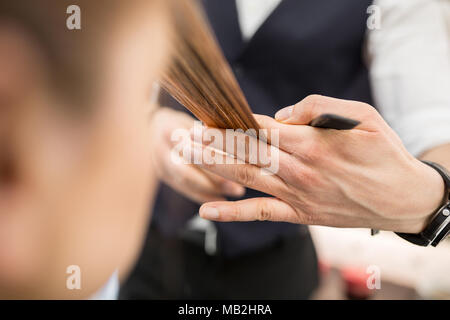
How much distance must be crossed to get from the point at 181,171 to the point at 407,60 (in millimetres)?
354

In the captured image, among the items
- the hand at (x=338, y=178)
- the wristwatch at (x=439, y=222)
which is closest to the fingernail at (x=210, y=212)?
the hand at (x=338, y=178)

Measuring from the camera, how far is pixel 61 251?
319mm

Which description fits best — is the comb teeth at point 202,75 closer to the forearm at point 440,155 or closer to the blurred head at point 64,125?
the blurred head at point 64,125

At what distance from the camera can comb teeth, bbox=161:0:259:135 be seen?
184 mm

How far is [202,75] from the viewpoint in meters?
0.22

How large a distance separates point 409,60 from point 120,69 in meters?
0.35

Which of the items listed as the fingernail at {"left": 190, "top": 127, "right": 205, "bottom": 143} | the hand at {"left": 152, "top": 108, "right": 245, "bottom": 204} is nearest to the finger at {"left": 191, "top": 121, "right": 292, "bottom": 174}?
the fingernail at {"left": 190, "top": 127, "right": 205, "bottom": 143}

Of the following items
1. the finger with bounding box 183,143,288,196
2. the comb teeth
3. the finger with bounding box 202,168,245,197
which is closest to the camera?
the comb teeth

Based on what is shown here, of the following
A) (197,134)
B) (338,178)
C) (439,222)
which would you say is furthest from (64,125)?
(439,222)

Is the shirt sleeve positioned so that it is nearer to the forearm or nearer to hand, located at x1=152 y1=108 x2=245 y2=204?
the forearm

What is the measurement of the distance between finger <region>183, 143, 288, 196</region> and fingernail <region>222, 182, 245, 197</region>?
0.51ft

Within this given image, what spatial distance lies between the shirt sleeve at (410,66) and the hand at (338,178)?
0.33 ft
